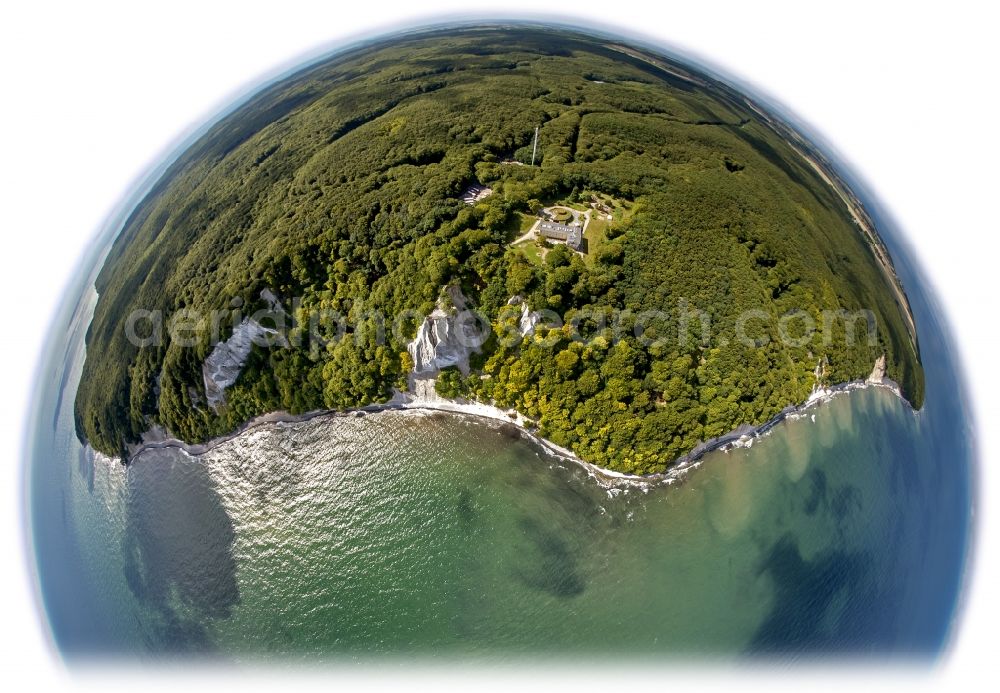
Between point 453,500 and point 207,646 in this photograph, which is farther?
point 453,500

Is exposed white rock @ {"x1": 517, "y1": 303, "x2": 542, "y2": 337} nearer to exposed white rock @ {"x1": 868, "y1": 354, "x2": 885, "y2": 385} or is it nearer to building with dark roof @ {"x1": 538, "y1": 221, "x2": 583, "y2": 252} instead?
building with dark roof @ {"x1": 538, "y1": 221, "x2": 583, "y2": 252}

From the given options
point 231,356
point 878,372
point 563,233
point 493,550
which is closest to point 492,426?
point 493,550

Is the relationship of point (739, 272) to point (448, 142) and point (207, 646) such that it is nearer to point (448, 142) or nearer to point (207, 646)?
point (448, 142)

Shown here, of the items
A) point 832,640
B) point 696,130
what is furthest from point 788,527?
point 696,130

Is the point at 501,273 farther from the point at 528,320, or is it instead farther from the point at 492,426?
the point at 492,426

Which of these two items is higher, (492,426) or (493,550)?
(492,426)

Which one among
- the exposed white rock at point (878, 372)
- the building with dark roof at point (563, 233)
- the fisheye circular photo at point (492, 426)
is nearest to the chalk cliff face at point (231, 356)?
the fisheye circular photo at point (492, 426)

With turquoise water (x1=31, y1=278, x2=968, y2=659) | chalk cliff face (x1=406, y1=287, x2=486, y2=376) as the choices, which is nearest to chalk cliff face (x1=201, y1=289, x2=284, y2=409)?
turquoise water (x1=31, y1=278, x2=968, y2=659)
